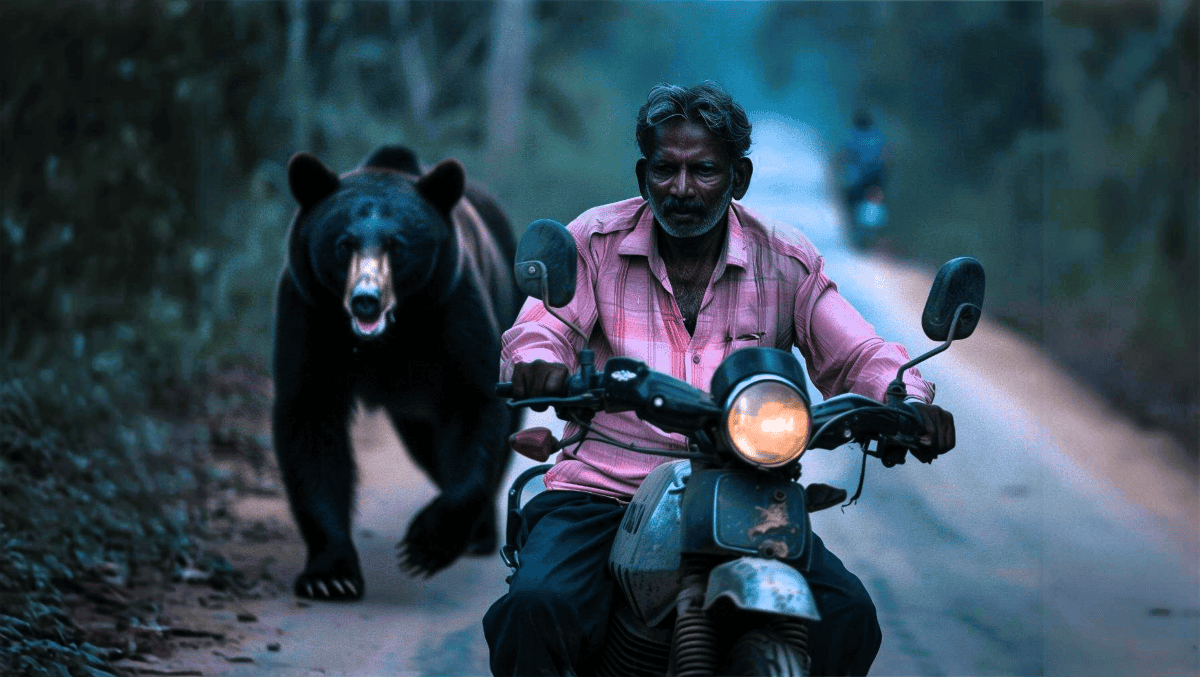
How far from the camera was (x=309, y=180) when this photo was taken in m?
6.42

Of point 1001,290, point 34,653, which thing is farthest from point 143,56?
point 1001,290

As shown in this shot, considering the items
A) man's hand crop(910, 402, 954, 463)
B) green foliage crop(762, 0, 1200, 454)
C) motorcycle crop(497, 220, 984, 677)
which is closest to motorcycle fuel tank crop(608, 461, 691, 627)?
motorcycle crop(497, 220, 984, 677)

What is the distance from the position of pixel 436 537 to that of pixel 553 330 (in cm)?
291

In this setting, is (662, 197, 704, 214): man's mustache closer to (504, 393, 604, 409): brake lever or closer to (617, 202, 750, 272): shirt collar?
(617, 202, 750, 272): shirt collar

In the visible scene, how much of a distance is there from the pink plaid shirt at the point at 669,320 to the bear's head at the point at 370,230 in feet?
9.10

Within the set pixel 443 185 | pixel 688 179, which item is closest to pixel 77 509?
pixel 443 185

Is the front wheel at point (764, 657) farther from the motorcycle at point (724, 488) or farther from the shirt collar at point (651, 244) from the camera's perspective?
the shirt collar at point (651, 244)

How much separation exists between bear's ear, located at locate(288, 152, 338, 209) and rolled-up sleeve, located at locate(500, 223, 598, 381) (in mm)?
3165

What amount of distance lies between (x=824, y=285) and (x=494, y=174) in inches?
782

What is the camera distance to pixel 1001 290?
18453mm

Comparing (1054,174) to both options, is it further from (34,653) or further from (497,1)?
(34,653)

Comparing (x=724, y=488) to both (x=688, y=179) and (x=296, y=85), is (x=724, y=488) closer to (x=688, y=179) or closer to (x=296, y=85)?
(x=688, y=179)

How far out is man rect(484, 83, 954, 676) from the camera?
2.90 m

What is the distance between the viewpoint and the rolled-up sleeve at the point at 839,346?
3.13 m
